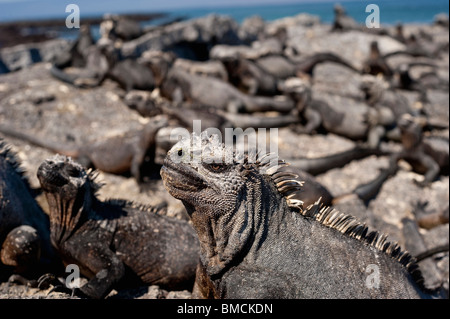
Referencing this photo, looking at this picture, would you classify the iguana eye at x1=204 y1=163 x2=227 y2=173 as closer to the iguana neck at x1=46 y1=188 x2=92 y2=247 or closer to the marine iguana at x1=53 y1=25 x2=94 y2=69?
the iguana neck at x1=46 y1=188 x2=92 y2=247

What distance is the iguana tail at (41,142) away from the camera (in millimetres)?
5536

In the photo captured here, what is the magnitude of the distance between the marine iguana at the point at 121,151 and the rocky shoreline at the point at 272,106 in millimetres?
173

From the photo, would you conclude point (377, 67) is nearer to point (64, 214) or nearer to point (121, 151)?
point (121, 151)

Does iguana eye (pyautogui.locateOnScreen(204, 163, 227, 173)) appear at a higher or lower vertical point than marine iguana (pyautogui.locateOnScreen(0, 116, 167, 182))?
higher

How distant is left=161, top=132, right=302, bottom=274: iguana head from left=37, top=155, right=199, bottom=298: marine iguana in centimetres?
98

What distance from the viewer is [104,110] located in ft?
24.5

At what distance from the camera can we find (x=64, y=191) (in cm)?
296

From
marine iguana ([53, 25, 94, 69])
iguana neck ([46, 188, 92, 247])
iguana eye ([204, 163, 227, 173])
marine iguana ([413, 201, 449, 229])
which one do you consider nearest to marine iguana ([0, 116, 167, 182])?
iguana neck ([46, 188, 92, 247])

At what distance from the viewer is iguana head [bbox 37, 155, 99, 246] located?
2902 mm

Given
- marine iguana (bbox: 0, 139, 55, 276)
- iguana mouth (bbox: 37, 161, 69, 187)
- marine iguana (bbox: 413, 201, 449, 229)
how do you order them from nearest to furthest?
iguana mouth (bbox: 37, 161, 69, 187)
marine iguana (bbox: 0, 139, 55, 276)
marine iguana (bbox: 413, 201, 449, 229)

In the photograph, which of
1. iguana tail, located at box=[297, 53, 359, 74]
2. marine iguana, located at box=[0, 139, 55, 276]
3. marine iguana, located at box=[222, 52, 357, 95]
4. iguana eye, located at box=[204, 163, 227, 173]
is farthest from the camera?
iguana tail, located at box=[297, 53, 359, 74]

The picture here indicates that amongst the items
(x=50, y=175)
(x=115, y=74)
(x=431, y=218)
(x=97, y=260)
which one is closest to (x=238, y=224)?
(x=97, y=260)

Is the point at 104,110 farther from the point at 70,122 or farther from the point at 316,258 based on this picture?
A: the point at 316,258

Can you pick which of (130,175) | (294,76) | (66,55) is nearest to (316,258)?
(130,175)
